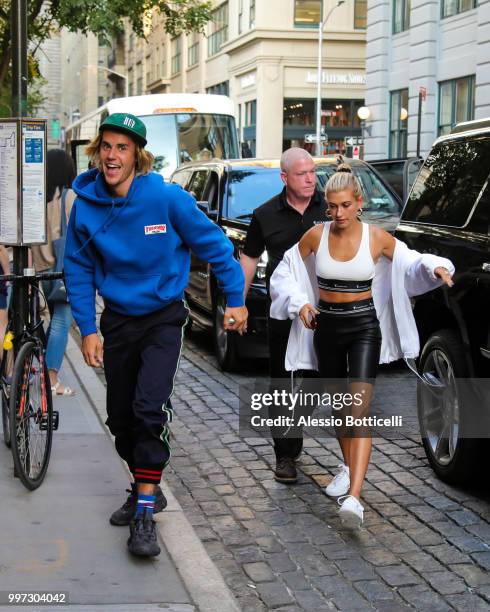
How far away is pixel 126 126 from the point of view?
4.86m

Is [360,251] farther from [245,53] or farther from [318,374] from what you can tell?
[245,53]

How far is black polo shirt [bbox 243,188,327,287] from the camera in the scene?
6215 millimetres

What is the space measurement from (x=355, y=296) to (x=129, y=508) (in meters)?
1.54

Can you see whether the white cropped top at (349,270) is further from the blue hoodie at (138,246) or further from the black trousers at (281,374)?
the black trousers at (281,374)

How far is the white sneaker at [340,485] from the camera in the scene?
19.0 feet

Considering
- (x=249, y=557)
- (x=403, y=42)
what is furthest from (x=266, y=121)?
(x=249, y=557)

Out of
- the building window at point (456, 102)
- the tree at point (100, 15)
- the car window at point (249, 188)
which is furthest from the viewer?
the building window at point (456, 102)

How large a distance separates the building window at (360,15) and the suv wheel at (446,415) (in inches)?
1773

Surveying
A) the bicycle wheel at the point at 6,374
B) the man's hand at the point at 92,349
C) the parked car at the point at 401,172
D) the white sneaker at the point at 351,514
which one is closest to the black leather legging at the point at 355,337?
the white sneaker at the point at 351,514

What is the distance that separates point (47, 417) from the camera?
19.7ft

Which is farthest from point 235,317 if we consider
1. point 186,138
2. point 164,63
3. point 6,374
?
point 164,63

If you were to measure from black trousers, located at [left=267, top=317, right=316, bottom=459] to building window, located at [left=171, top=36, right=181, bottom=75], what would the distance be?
60692 mm

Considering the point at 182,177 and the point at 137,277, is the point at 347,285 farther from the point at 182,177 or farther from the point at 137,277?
the point at 182,177

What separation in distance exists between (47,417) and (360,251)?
6.51 feet
